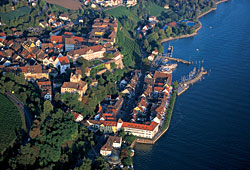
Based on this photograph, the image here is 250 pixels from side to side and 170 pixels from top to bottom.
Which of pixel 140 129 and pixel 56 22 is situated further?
pixel 56 22

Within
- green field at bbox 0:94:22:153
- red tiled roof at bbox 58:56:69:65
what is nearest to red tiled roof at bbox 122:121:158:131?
green field at bbox 0:94:22:153

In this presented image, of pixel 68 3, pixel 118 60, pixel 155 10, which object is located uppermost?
pixel 68 3

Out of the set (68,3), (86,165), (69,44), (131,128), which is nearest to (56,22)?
(69,44)

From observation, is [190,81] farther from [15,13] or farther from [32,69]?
[15,13]

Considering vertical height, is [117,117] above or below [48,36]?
below

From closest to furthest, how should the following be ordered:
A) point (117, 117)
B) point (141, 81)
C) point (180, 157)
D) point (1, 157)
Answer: point (1, 157) → point (180, 157) → point (117, 117) → point (141, 81)

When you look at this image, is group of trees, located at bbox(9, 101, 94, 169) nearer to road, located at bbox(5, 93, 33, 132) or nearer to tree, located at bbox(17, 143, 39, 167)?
tree, located at bbox(17, 143, 39, 167)

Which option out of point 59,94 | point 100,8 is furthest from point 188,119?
point 100,8

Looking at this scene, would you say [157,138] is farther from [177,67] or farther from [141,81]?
[177,67]
